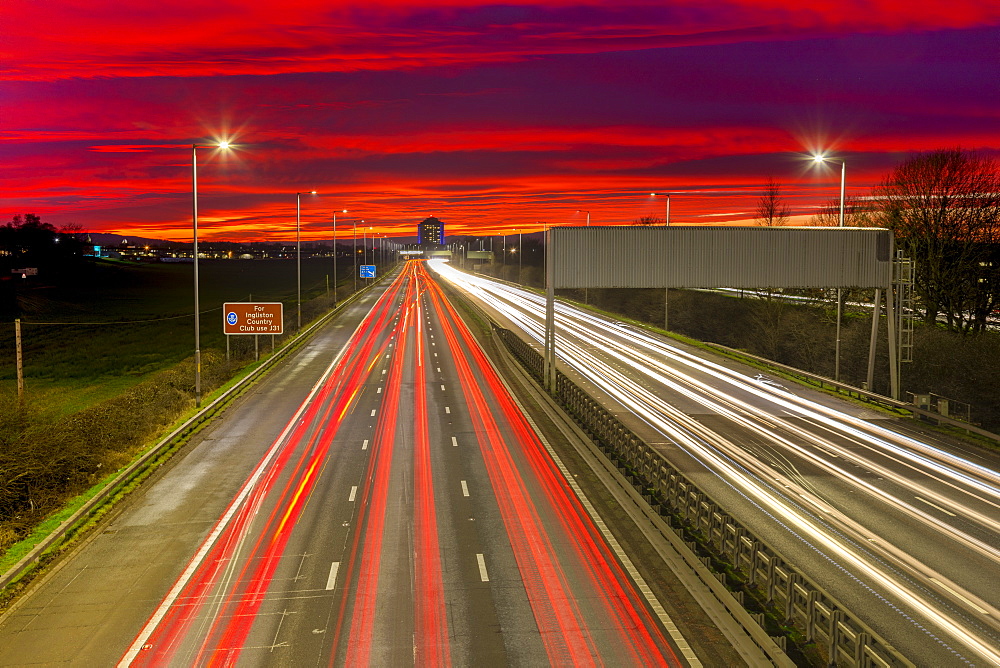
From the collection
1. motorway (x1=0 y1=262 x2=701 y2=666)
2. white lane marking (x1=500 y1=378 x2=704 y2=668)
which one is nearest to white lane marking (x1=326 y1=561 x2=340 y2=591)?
motorway (x1=0 y1=262 x2=701 y2=666)

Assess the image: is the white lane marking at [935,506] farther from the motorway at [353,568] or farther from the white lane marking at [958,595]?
the motorway at [353,568]

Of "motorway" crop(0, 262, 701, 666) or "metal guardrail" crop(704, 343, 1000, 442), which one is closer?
→ "motorway" crop(0, 262, 701, 666)

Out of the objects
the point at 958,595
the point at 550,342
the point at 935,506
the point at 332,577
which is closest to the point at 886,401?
the point at 935,506

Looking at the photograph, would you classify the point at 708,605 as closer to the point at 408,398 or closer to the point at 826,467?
the point at 826,467

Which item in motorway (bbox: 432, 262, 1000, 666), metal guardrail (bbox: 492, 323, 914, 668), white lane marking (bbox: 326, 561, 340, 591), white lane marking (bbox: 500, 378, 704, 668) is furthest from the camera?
white lane marking (bbox: 326, 561, 340, 591)

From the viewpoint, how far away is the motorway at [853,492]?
47.2 ft

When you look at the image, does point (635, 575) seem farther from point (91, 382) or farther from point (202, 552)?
point (91, 382)

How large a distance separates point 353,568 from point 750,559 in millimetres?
7857

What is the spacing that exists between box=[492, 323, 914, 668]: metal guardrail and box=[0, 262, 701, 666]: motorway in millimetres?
1828

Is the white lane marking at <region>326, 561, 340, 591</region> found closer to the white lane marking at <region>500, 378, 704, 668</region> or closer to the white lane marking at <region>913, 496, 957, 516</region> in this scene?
the white lane marking at <region>500, 378, 704, 668</region>

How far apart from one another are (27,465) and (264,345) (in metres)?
39.6

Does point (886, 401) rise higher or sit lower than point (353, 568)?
higher

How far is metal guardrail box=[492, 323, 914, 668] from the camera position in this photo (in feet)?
36.8

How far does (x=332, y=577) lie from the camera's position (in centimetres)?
1589
